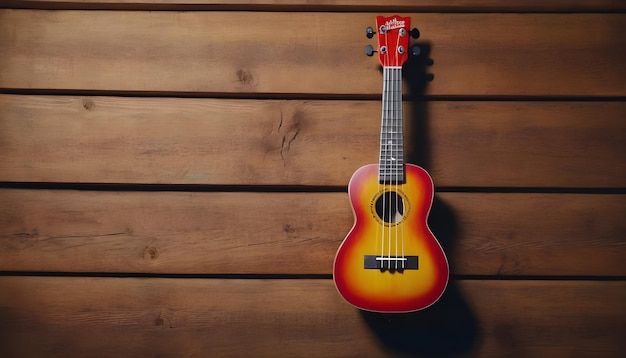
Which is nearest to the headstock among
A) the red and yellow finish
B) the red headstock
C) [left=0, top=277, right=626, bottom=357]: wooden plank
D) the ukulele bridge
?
the red headstock

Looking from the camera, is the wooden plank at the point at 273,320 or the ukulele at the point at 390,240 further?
the wooden plank at the point at 273,320

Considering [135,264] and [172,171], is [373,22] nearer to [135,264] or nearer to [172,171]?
[172,171]

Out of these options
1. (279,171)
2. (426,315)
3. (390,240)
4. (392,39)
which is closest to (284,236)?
(279,171)

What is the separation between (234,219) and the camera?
1.33 m

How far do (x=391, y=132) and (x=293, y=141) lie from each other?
0.27 m

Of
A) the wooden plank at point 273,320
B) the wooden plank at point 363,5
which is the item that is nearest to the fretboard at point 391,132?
the wooden plank at point 363,5

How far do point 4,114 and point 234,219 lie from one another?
67 cm

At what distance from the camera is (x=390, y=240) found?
120cm

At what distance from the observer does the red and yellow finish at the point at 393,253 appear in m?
1.19

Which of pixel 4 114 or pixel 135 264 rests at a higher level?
pixel 4 114

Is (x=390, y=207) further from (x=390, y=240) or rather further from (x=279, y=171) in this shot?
(x=279, y=171)

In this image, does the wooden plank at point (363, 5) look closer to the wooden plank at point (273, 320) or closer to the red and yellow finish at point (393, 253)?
the red and yellow finish at point (393, 253)

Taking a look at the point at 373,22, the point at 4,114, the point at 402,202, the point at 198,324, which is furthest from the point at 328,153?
the point at 4,114

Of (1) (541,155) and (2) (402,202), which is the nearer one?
(2) (402,202)
